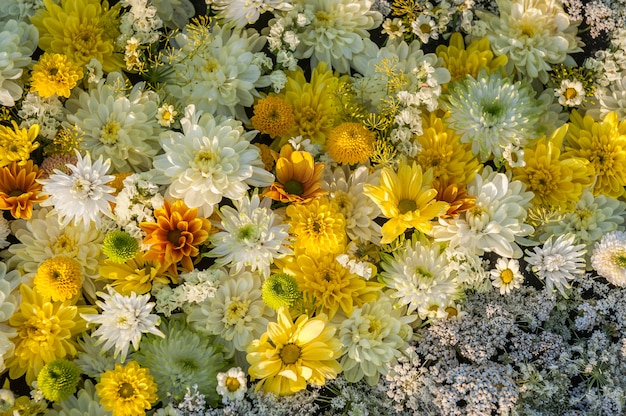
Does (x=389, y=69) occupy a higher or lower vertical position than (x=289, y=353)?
higher

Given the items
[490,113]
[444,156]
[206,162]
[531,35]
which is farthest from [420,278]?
[531,35]

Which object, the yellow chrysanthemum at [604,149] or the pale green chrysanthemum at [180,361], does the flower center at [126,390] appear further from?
the yellow chrysanthemum at [604,149]

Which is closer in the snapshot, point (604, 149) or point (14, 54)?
point (14, 54)

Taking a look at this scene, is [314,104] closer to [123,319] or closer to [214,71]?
[214,71]

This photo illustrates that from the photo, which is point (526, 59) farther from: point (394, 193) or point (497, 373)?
point (497, 373)

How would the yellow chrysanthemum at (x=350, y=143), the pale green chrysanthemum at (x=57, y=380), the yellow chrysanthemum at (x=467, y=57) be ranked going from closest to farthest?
the pale green chrysanthemum at (x=57, y=380) < the yellow chrysanthemum at (x=350, y=143) < the yellow chrysanthemum at (x=467, y=57)

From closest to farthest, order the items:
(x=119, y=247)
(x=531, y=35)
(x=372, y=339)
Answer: (x=119, y=247)
(x=372, y=339)
(x=531, y=35)

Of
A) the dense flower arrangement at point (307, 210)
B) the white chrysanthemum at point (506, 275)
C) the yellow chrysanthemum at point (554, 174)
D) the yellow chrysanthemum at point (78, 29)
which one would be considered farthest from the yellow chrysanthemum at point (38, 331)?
the yellow chrysanthemum at point (554, 174)
